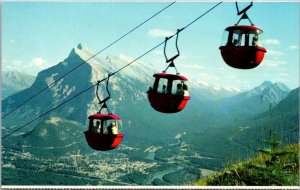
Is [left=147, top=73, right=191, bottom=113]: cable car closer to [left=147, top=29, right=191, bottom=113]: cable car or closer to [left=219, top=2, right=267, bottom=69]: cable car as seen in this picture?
[left=147, top=29, right=191, bottom=113]: cable car

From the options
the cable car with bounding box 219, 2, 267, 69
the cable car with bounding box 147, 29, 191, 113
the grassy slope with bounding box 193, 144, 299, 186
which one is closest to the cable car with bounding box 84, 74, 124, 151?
the cable car with bounding box 147, 29, 191, 113

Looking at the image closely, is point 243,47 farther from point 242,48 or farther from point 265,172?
point 265,172

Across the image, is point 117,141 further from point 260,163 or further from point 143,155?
point 143,155

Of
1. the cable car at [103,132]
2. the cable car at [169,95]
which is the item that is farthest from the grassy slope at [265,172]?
the cable car at [169,95]

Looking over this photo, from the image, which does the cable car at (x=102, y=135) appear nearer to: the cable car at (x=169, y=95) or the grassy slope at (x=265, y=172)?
the cable car at (x=169, y=95)

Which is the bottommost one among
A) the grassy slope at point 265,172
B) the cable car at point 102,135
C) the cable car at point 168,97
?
the grassy slope at point 265,172
